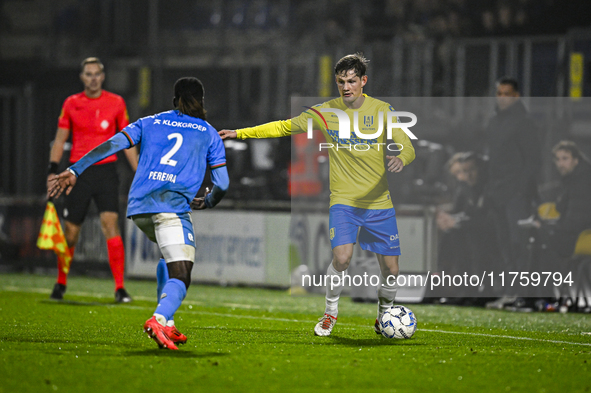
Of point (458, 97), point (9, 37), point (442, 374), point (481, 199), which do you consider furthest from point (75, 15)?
point (442, 374)

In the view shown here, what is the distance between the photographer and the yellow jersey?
6.53 metres

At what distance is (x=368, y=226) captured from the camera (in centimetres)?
654

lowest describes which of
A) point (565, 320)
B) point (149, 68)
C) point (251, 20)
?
point (565, 320)

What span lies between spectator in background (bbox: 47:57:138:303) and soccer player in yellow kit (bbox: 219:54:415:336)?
282 centimetres

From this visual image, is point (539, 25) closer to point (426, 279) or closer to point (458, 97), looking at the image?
point (458, 97)

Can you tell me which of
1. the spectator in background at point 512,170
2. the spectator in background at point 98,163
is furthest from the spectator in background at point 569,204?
the spectator in background at point 98,163

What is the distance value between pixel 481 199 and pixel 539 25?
23.7 ft

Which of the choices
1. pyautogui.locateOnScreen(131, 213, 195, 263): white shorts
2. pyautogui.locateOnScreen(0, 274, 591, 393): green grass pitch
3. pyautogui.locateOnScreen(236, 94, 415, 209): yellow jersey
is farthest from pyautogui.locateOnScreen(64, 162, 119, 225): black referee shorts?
pyautogui.locateOnScreen(131, 213, 195, 263): white shorts

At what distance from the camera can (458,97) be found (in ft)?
47.0

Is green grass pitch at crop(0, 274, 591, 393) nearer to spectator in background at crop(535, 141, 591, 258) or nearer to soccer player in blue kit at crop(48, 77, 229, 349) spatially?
soccer player in blue kit at crop(48, 77, 229, 349)

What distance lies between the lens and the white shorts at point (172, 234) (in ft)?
17.8

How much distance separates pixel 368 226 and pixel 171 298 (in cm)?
190

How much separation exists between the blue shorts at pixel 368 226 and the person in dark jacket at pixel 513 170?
144 inches

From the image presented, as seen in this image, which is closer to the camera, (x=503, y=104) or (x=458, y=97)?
(x=503, y=104)
